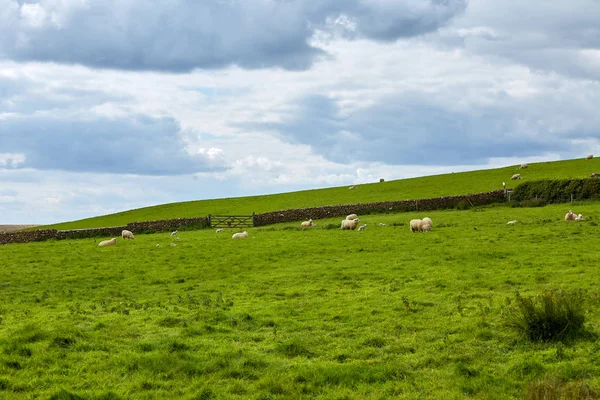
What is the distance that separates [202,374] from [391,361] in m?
3.59

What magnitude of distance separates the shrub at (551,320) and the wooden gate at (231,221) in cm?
4165

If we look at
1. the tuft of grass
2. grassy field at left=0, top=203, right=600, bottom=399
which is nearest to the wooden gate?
grassy field at left=0, top=203, right=600, bottom=399

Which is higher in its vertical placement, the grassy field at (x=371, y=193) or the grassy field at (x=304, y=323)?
the grassy field at (x=371, y=193)

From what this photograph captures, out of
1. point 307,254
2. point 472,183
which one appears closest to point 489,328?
point 307,254

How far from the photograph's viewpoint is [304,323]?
48.8ft

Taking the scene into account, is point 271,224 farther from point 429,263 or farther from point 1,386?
point 1,386

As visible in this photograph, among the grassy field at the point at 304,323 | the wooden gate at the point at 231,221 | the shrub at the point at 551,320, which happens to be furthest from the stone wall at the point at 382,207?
the shrub at the point at 551,320

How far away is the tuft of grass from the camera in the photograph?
877 centimetres

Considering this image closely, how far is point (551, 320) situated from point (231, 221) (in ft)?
143

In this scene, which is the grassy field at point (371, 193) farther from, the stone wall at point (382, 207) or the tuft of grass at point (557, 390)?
the tuft of grass at point (557, 390)

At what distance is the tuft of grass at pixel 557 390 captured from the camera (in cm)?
877

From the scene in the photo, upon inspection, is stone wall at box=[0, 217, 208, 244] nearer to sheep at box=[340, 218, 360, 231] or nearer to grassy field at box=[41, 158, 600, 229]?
grassy field at box=[41, 158, 600, 229]

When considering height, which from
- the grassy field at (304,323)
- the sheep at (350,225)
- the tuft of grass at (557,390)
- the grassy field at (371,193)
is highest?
the grassy field at (371,193)

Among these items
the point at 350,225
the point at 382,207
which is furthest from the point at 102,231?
the point at 350,225
